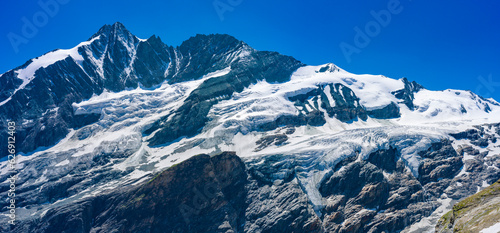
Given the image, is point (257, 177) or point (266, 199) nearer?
point (266, 199)

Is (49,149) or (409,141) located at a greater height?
(49,149)

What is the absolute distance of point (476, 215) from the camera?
28109 millimetres

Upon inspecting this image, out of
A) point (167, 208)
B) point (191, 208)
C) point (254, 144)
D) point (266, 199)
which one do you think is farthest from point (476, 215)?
point (254, 144)

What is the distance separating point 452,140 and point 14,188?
209m

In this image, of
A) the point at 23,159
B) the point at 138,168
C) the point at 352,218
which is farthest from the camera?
the point at 23,159

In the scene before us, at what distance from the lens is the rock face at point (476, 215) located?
25.5m

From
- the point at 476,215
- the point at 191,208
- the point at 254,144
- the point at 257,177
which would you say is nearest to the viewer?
the point at 476,215

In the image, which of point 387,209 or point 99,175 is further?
point 99,175

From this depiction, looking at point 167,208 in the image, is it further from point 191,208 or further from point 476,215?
point 476,215

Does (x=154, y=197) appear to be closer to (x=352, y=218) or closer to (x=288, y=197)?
(x=288, y=197)

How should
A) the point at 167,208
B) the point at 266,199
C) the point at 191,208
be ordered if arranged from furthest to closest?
the point at 266,199 < the point at 191,208 < the point at 167,208

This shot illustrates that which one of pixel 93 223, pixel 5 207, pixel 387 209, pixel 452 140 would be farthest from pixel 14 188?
pixel 452 140

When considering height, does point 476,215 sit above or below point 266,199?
below

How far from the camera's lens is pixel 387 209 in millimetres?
116500
